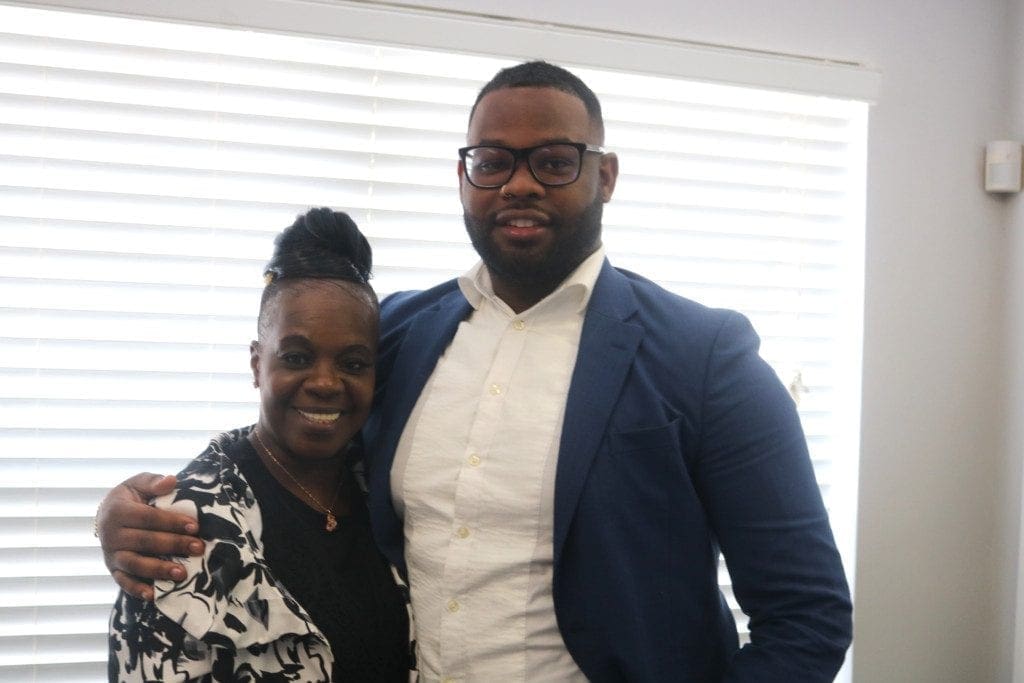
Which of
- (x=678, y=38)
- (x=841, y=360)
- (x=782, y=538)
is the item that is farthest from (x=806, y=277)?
(x=782, y=538)

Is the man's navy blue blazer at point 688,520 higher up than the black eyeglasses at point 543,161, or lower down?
lower down

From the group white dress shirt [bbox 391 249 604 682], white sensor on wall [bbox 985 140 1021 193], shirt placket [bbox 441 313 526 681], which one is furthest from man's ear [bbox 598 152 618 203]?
white sensor on wall [bbox 985 140 1021 193]

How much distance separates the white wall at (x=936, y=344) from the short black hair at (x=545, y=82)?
943 mm

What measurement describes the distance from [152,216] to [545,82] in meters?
1.00

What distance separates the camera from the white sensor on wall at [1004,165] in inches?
84.7

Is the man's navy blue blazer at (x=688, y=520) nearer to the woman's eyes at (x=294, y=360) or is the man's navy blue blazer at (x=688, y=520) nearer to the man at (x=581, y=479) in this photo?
the man at (x=581, y=479)

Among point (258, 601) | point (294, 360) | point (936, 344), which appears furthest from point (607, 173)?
point (936, 344)

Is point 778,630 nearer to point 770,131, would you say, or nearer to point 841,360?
point 841,360

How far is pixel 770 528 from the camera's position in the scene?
1278mm

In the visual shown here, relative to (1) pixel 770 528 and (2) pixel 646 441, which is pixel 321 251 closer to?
(2) pixel 646 441

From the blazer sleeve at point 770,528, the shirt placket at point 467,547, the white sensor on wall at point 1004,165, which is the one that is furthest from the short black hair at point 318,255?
the white sensor on wall at point 1004,165

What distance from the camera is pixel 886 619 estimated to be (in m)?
2.20

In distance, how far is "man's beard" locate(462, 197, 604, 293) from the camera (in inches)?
55.7

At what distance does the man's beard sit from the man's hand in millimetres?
649
